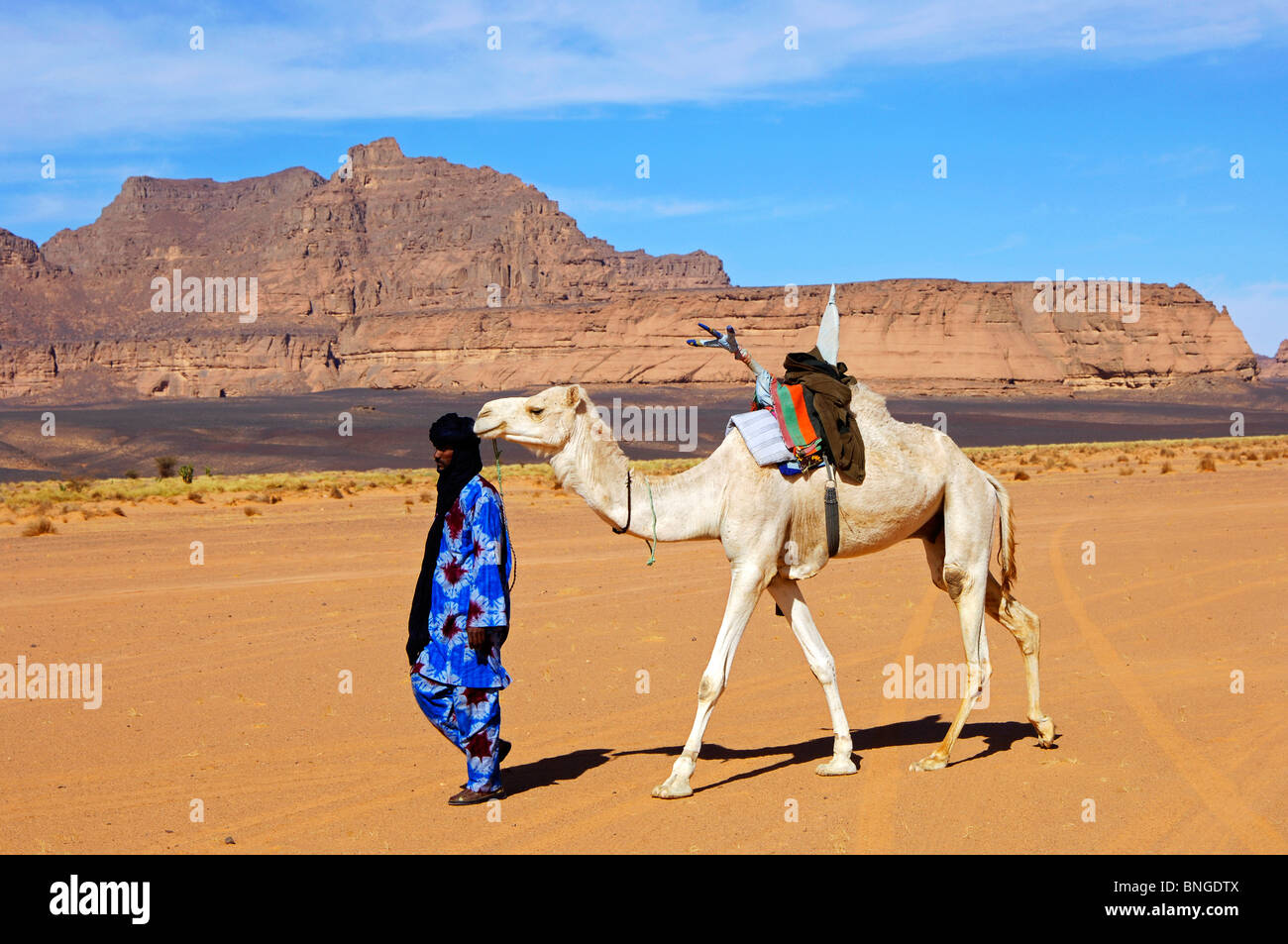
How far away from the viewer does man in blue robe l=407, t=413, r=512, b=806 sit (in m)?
6.80

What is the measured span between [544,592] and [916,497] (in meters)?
8.46

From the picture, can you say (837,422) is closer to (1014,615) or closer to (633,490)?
(633,490)

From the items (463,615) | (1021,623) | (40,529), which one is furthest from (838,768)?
(40,529)

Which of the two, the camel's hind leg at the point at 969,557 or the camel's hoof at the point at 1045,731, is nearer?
the camel's hind leg at the point at 969,557

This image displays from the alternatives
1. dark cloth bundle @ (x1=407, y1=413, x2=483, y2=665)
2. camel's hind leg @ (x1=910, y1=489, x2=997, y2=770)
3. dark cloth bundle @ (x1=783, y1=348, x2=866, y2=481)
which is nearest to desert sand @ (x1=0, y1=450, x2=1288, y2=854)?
camel's hind leg @ (x1=910, y1=489, x2=997, y2=770)

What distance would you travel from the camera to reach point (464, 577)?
6820mm

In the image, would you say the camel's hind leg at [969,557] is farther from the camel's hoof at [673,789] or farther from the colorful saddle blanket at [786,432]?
the camel's hoof at [673,789]

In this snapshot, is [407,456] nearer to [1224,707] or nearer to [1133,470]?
[1133,470]

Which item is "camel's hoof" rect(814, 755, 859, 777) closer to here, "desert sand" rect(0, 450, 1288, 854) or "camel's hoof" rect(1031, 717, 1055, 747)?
"desert sand" rect(0, 450, 1288, 854)

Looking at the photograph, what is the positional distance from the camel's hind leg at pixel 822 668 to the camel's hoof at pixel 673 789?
0.95 m

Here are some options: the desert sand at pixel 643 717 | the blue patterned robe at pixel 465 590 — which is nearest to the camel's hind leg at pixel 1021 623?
the desert sand at pixel 643 717

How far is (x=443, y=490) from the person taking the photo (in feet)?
22.7

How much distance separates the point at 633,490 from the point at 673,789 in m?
1.72

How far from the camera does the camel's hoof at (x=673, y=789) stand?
6.79 m
